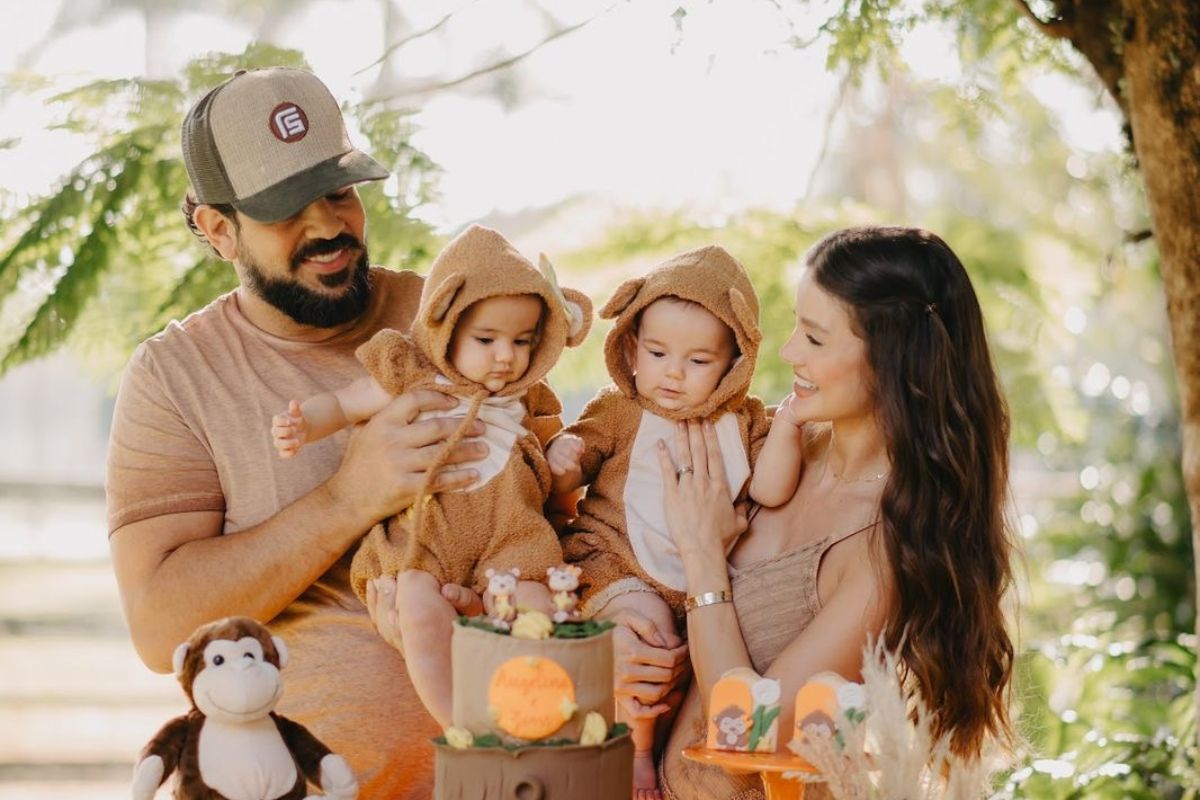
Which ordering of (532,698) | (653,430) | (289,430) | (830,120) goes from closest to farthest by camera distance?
1. (532,698)
2. (289,430)
3. (653,430)
4. (830,120)

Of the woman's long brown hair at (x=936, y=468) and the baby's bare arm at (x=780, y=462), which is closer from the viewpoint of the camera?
the woman's long brown hair at (x=936, y=468)

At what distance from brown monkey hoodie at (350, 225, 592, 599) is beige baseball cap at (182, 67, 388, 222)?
42cm

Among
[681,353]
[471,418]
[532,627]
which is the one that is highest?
[681,353]

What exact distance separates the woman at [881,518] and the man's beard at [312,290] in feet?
2.58

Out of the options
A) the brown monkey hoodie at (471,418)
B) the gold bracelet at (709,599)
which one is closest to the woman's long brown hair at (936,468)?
the gold bracelet at (709,599)

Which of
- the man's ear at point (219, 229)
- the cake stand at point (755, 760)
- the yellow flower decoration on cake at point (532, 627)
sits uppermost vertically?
the man's ear at point (219, 229)

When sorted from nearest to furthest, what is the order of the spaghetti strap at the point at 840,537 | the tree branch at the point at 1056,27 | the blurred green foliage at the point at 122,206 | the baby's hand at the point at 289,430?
the baby's hand at the point at 289,430 < the spaghetti strap at the point at 840,537 < the tree branch at the point at 1056,27 < the blurred green foliage at the point at 122,206

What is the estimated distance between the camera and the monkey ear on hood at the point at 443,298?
2.53 m

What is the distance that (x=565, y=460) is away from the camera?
2764 millimetres

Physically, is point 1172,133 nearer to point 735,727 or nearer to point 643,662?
point 643,662

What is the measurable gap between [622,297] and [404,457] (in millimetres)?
523

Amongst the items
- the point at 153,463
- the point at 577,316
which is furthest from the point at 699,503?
the point at 153,463

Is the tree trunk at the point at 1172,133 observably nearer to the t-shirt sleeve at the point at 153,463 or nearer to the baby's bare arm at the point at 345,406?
the baby's bare arm at the point at 345,406

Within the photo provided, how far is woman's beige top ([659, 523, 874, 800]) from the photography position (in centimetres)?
263
